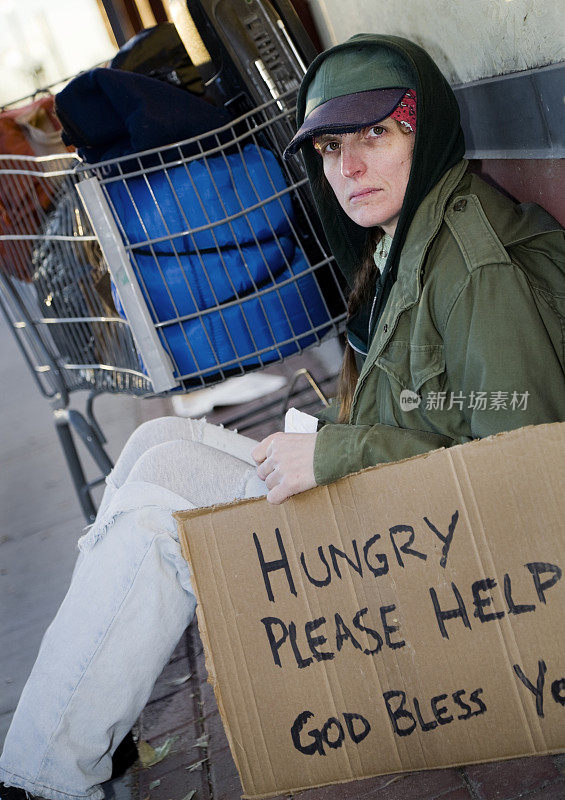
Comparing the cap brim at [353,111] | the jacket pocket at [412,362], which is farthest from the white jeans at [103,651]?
the cap brim at [353,111]

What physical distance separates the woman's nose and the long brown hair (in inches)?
11.8

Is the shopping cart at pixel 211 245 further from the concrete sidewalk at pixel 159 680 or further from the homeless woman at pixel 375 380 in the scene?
the concrete sidewalk at pixel 159 680

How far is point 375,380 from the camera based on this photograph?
1821 millimetres

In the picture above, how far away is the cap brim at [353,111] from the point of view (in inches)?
69.3

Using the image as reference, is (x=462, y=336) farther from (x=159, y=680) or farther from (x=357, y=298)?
(x=159, y=680)

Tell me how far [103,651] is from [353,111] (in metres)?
1.23

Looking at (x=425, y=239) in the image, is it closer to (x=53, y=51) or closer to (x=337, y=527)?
(x=337, y=527)

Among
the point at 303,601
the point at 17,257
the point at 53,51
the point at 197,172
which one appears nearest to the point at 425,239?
the point at 303,601

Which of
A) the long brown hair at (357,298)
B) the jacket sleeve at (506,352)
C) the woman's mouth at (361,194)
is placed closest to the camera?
the jacket sleeve at (506,352)

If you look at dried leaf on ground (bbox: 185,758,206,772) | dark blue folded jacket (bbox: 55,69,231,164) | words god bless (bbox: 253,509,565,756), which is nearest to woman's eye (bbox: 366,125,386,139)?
words god bless (bbox: 253,509,565,756)

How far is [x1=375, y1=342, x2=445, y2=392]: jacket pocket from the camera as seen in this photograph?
166cm

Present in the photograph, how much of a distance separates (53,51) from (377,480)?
13.0 m

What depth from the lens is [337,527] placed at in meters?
1.62

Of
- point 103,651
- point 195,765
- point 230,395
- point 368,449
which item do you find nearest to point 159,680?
point 195,765
